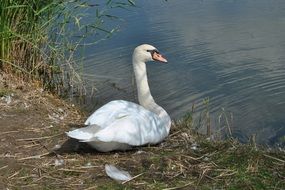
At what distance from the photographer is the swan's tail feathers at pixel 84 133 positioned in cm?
482

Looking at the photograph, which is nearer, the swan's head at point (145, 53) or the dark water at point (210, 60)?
the swan's head at point (145, 53)

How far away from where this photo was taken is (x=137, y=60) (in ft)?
21.7

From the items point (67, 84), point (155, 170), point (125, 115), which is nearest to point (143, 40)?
point (67, 84)

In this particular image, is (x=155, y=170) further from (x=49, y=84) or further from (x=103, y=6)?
(x=103, y=6)

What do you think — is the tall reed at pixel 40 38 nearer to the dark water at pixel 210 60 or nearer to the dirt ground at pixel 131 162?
the dark water at pixel 210 60

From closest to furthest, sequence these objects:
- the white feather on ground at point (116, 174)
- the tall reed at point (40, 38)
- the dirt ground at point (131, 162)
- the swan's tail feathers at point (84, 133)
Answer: the dirt ground at point (131, 162) → the white feather on ground at point (116, 174) → the swan's tail feathers at point (84, 133) → the tall reed at point (40, 38)

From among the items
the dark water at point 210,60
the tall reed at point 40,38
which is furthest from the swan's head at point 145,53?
the dark water at point 210,60

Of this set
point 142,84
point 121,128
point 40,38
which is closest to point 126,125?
point 121,128

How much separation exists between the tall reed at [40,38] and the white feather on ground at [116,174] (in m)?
2.56

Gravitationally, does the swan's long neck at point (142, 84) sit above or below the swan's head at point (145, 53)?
below

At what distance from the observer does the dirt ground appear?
4.39 metres

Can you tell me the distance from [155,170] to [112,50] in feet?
19.9

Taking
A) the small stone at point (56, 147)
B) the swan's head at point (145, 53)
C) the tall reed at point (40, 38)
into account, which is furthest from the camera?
the tall reed at point (40, 38)

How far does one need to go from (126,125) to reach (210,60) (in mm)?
4862
